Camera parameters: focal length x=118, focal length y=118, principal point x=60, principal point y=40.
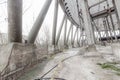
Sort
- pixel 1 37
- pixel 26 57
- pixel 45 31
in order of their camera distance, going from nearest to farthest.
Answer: pixel 26 57
pixel 1 37
pixel 45 31

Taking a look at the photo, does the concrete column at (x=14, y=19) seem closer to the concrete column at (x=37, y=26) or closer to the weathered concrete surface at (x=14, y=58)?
the weathered concrete surface at (x=14, y=58)

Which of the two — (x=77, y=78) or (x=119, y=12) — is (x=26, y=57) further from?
(x=119, y=12)

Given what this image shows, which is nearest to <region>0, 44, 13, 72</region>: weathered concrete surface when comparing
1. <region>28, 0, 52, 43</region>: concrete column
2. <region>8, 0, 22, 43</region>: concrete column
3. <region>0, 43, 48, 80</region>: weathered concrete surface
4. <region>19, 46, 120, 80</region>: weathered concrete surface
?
<region>0, 43, 48, 80</region>: weathered concrete surface

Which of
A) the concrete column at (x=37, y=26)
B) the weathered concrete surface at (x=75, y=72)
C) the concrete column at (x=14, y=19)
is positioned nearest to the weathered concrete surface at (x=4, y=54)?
the concrete column at (x=14, y=19)

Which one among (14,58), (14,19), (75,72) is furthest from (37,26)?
(75,72)

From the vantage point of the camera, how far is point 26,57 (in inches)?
234

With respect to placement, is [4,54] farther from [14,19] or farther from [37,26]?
[37,26]

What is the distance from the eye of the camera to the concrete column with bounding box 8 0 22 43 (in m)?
5.23

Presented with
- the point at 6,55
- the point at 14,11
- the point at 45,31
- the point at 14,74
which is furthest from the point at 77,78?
the point at 45,31

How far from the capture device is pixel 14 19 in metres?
5.29

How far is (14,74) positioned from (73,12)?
17.2 metres

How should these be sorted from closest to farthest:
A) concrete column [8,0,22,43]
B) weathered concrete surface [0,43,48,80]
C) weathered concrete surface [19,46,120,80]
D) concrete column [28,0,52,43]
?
weathered concrete surface [19,46,120,80] → weathered concrete surface [0,43,48,80] → concrete column [8,0,22,43] → concrete column [28,0,52,43]

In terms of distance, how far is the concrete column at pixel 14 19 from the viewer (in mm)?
5230

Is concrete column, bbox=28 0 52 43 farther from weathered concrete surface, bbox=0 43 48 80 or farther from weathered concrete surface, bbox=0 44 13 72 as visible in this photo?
weathered concrete surface, bbox=0 44 13 72
